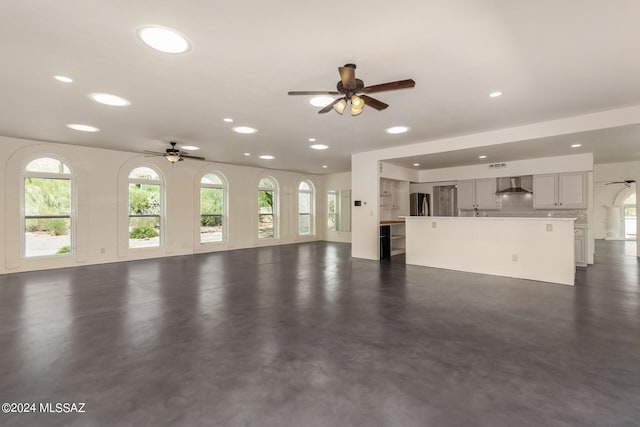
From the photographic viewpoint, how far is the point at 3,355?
249 cm

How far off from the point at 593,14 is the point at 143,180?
8.72 metres

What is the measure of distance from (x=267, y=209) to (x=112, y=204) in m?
4.64

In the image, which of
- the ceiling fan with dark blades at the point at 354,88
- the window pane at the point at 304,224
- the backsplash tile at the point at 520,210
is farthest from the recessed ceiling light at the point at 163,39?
the window pane at the point at 304,224

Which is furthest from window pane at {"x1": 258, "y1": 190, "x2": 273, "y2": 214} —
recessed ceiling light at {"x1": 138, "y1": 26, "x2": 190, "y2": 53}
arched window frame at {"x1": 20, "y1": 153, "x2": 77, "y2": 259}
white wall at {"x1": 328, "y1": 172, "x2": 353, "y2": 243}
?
recessed ceiling light at {"x1": 138, "y1": 26, "x2": 190, "y2": 53}

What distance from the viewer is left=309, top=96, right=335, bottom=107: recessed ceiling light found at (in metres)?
3.79

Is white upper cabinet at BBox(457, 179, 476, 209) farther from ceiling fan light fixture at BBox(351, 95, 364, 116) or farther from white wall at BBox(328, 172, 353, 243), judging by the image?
ceiling fan light fixture at BBox(351, 95, 364, 116)

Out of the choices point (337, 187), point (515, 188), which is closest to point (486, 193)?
point (515, 188)

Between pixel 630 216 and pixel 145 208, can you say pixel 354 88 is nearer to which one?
pixel 145 208

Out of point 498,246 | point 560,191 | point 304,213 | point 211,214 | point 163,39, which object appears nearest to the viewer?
point 163,39

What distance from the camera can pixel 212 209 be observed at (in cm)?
917

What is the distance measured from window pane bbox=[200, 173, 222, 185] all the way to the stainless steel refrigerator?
20.0 ft

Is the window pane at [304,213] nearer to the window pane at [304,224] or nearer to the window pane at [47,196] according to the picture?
the window pane at [304,224]

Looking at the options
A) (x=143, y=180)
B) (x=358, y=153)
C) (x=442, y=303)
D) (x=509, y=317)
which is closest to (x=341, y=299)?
(x=442, y=303)

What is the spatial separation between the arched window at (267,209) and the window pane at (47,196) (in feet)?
16.8
